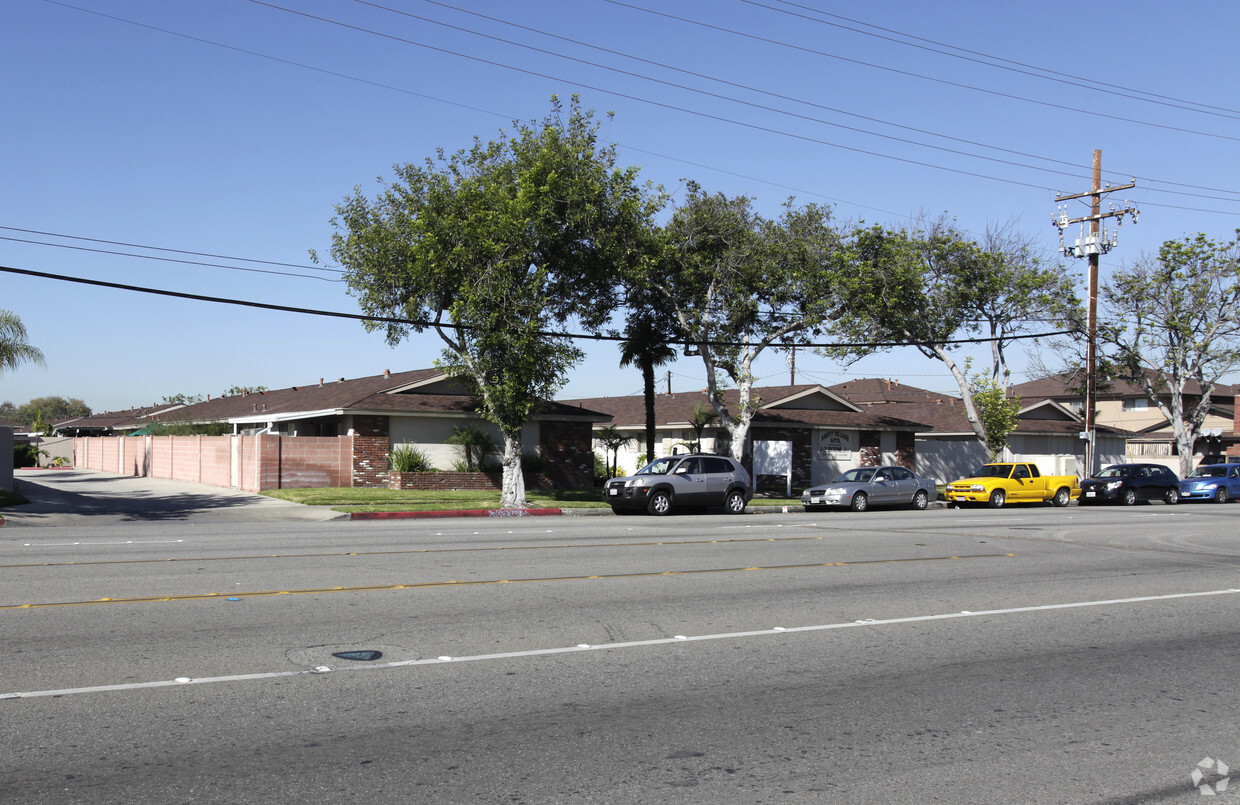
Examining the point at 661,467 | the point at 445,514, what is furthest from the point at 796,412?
the point at 445,514

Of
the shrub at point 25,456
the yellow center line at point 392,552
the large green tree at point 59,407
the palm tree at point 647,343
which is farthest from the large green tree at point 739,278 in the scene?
the large green tree at point 59,407

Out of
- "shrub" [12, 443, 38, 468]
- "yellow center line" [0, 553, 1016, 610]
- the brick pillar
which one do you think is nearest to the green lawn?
the brick pillar

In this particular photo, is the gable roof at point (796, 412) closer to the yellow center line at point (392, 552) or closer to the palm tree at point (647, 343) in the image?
the palm tree at point (647, 343)

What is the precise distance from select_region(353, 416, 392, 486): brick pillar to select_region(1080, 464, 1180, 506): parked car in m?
25.3

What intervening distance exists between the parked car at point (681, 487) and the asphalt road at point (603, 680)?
460 inches

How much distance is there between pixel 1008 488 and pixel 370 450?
2188 centimetres

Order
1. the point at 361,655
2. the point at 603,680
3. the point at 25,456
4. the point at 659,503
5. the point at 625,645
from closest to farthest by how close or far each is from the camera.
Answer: the point at 603,680
the point at 361,655
the point at 625,645
the point at 659,503
the point at 25,456

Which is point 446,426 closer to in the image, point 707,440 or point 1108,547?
point 707,440

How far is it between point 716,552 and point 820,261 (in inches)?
805

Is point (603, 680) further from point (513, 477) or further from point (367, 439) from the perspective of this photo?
point (367, 439)

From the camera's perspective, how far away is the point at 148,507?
26875 millimetres

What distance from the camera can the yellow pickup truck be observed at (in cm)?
3428

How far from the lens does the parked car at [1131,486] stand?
36469mm

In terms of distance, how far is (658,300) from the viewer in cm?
3525
